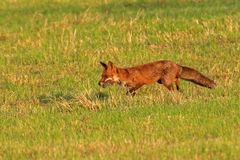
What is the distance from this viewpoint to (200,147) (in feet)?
31.5

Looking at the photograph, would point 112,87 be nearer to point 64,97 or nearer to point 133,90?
point 64,97

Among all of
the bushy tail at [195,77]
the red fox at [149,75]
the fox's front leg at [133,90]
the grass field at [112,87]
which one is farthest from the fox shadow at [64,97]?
the bushy tail at [195,77]

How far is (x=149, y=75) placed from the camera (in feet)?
45.2

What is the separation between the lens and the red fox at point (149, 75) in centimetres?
1373

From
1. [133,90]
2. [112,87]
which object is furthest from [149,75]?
[112,87]

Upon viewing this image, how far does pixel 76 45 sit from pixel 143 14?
3.94m

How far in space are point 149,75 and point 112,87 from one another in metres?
1.66

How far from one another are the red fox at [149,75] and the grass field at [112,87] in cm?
22

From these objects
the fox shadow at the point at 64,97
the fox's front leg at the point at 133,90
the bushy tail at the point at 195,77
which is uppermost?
the bushy tail at the point at 195,77

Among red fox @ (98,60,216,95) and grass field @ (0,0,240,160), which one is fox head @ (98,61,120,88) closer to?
red fox @ (98,60,216,95)

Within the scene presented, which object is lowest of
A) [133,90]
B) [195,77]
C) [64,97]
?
Result: [64,97]

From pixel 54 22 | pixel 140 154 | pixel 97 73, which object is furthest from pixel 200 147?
pixel 54 22

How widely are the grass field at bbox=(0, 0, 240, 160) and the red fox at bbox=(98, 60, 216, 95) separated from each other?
8.7 inches

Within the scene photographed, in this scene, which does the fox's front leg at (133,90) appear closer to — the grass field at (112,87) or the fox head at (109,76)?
the grass field at (112,87)
